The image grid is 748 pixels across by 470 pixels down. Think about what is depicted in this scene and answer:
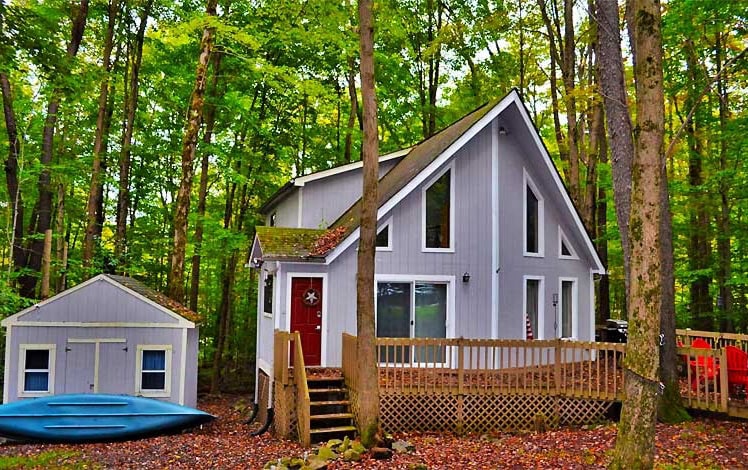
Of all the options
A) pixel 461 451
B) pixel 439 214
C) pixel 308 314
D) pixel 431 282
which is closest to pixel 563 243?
pixel 439 214

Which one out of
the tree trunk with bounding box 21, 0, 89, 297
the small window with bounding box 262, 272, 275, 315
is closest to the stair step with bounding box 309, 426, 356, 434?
the small window with bounding box 262, 272, 275, 315

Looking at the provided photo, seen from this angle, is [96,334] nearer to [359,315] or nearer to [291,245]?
[291,245]

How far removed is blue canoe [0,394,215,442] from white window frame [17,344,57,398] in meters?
1.01

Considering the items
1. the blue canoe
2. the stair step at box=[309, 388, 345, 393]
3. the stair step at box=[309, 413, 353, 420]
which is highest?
the stair step at box=[309, 388, 345, 393]

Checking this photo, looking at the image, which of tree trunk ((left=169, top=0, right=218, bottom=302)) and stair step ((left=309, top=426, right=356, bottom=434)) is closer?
stair step ((left=309, top=426, right=356, bottom=434))

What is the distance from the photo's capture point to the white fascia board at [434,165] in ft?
40.0

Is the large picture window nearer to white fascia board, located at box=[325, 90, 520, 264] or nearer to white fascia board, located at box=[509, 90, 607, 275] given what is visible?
white fascia board, located at box=[325, 90, 520, 264]

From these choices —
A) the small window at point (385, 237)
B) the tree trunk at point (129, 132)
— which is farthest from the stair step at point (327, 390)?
the tree trunk at point (129, 132)

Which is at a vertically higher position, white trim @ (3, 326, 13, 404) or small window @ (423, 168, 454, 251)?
small window @ (423, 168, 454, 251)

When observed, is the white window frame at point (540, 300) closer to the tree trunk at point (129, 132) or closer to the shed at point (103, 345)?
the shed at point (103, 345)

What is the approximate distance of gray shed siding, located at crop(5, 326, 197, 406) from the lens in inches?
491

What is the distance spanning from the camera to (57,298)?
1268cm

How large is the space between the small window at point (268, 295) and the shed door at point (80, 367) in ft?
13.2

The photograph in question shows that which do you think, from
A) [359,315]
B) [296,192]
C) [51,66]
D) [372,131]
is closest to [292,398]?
[359,315]
